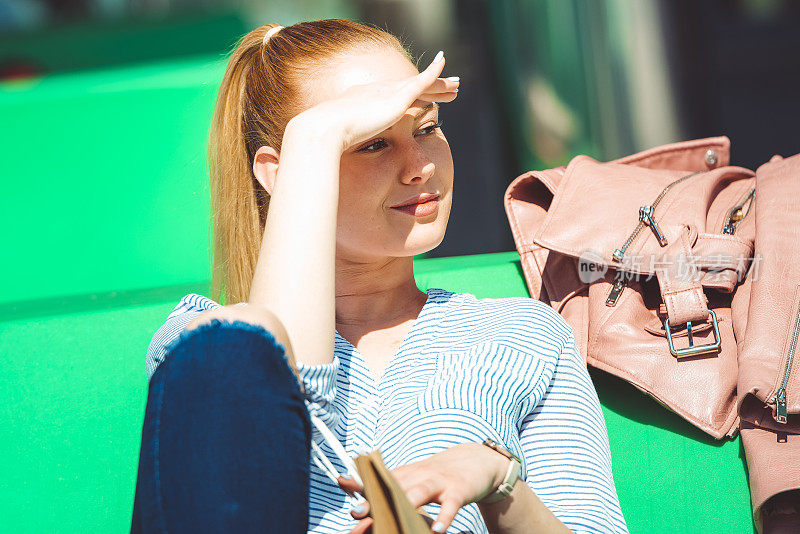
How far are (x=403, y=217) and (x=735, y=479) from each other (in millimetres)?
647

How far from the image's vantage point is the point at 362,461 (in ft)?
2.37

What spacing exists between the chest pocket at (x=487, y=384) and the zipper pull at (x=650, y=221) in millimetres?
373

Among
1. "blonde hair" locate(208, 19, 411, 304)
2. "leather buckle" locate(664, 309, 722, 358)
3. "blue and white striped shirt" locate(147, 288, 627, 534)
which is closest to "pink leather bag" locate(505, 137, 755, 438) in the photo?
"leather buckle" locate(664, 309, 722, 358)

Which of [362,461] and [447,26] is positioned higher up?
[362,461]

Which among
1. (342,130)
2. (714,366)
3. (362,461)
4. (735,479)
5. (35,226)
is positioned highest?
(342,130)

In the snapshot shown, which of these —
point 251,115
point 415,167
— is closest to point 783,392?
point 415,167

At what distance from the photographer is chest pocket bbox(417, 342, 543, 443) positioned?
3.15 feet

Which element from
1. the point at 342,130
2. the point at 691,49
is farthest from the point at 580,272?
the point at 691,49

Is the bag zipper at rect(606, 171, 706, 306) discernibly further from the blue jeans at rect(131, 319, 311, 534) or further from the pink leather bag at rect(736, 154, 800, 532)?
the blue jeans at rect(131, 319, 311, 534)

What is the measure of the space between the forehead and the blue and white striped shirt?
1.07ft

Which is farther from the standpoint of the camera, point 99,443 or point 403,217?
point 99,443

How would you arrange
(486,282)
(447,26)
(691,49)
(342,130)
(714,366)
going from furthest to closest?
(447,26)
(691,49)
(486,282)
(714,366)
(342,130)

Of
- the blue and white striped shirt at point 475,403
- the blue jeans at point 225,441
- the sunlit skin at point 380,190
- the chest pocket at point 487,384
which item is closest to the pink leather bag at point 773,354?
the blue and white striped shirt at point 475,403

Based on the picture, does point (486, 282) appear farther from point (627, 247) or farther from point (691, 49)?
point (691, 49)
